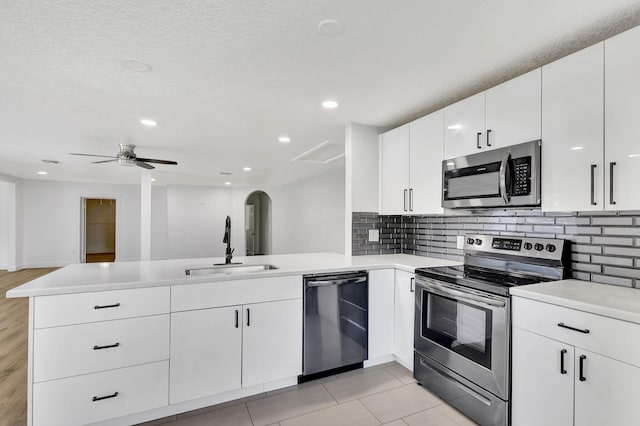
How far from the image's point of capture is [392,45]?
1.74 metres

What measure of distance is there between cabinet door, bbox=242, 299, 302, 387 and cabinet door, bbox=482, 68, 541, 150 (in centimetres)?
186

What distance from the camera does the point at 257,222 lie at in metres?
10.2

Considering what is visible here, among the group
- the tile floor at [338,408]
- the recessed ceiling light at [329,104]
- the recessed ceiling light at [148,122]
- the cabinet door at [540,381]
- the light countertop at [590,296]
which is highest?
the recessed ceiling light at [329,104]

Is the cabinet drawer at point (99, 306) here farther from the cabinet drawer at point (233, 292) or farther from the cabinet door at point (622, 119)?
the cabinet door at point (622, 119)

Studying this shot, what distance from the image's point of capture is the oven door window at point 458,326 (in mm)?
1794

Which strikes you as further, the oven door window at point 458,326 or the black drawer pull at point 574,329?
the oven door window at point 458,326

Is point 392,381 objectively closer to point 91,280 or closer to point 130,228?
point 91,280

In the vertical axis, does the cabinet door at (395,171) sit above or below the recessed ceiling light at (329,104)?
below

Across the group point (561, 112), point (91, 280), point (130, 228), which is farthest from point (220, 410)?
point (130, 228)

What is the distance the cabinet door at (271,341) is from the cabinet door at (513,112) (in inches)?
Result: 73.3

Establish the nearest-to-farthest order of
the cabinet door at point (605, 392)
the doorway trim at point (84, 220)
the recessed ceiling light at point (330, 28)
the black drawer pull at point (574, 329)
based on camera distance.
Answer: the cabinet door at point (605, 392) → the black drawer pull at point (574, 329) → the recessed ceiling light at point (330, 28) → the doorway trim at point (84, 220)

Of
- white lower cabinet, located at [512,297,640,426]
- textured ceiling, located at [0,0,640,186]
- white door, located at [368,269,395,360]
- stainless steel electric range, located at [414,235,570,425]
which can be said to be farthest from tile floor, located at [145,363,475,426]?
textured ceiling, located at [0,0,640,186]

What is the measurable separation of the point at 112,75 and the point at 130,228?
776 centimetres

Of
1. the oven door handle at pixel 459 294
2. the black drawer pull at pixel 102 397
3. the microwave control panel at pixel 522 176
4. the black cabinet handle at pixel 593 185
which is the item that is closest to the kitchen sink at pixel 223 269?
the black drawer pull at pixel 102 397
